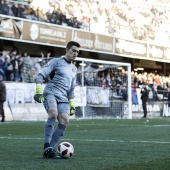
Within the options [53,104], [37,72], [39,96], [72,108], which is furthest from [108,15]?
[39,96]

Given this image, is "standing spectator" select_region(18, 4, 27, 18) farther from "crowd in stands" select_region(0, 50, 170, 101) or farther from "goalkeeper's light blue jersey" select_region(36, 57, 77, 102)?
"goalkeeper's light blue jersey" select_region(36, 57, 77, 102)

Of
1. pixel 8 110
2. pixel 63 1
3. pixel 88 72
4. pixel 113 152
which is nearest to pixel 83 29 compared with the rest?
pixel 63 1

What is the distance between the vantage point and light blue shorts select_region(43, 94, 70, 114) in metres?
8.92

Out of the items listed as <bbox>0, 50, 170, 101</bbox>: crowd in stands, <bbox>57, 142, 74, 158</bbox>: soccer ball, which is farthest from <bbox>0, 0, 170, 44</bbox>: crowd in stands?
<bbox>57, 142, 74, 158</bbox>: soccer ball

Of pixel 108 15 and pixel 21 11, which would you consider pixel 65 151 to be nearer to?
pixel 21 11

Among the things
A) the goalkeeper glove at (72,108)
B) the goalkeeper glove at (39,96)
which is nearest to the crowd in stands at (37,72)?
the goalkeeper glove at (72,108)

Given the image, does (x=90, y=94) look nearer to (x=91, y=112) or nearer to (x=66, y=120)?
(x=91, y=112)

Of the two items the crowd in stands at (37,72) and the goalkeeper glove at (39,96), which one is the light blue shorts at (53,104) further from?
the crowd in stands at (37,72)

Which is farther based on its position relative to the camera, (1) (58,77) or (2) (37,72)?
(2) (37,72)

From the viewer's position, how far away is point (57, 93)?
910cm

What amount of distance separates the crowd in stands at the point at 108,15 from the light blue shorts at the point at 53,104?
20.9 m

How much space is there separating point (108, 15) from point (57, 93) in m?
30.6

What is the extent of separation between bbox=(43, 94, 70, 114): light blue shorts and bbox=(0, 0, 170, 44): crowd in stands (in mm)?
20858

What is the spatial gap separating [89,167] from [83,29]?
28.8 metres
